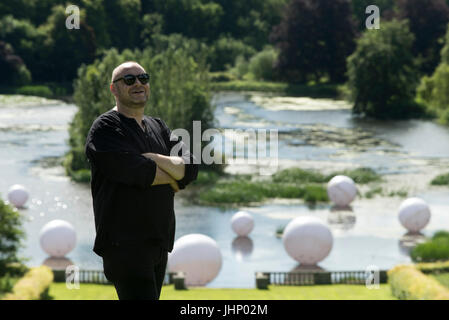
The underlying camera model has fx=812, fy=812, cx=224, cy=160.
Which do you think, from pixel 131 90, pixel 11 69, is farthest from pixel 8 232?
pixel 11 69

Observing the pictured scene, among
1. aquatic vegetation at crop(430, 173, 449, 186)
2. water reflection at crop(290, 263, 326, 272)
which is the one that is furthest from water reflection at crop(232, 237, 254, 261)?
aquatic vegetation at crop(430, 173, 449, 186)

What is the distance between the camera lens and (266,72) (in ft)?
327

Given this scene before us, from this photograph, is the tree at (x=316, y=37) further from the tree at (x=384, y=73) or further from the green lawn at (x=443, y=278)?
the green lawn at (x=443, y=278)

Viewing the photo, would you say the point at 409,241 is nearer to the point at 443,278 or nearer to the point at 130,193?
the point at 443,278

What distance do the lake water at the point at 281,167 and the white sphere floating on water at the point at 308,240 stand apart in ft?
1.72

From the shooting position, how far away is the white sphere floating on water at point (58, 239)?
26.4 m

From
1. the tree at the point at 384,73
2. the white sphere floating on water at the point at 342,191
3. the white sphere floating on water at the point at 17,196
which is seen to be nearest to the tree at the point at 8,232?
the white sphere floating on water at the point at 17,196

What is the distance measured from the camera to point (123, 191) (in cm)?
533

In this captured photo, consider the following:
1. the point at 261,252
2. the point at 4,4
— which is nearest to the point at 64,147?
the point at 261,252

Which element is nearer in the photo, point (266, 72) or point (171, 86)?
point (171, 86)

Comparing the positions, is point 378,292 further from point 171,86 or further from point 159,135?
point 171,86

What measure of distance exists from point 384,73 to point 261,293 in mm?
53587

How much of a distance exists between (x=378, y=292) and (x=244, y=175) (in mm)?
21976

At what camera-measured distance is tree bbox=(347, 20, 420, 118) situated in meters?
71.7
